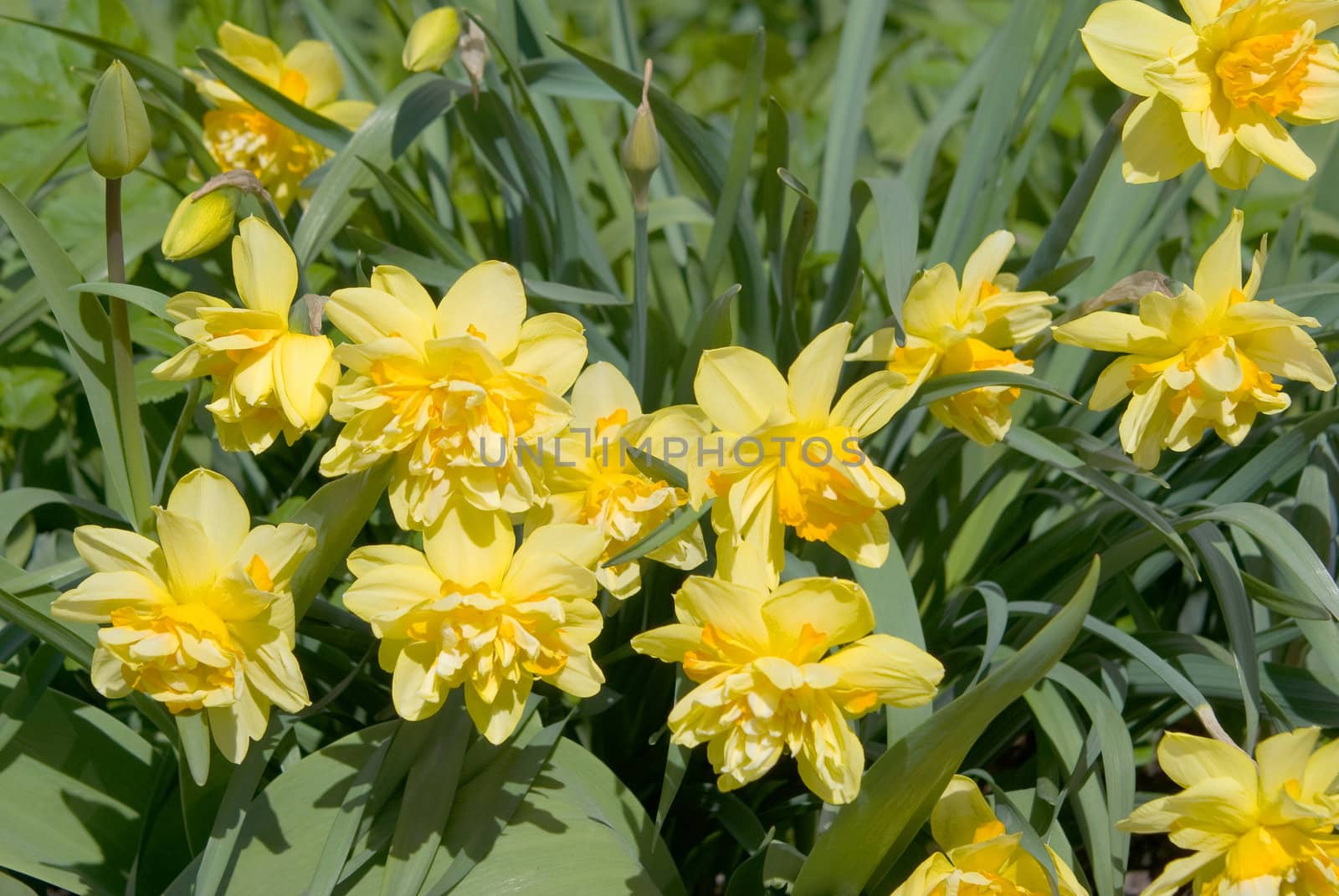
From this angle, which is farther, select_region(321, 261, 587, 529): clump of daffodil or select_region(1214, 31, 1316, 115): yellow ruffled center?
select_region(1214, 31, 1316, 115): yellow ruffled center

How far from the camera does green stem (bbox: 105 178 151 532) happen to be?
1.00 meters

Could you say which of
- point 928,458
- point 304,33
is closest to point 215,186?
point 928,458

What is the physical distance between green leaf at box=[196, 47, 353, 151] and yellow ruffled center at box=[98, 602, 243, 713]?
68cm

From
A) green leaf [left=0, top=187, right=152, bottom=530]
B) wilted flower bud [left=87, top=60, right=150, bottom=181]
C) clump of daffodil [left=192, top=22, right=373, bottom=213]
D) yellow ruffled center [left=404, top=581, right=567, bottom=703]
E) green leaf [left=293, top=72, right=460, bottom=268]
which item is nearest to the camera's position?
yellow ruffled center [left=404, top=581, right=567, bottom=703]

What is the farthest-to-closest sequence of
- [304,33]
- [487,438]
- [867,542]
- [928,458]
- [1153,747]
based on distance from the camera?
1. [304,33]
2. [1153,747]
3. [928,458]
4. [867,542]
5. [487,438]

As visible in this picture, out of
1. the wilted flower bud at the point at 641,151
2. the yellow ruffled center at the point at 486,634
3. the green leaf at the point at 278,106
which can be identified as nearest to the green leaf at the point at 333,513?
the yellow ruffled center at the point at 486,634

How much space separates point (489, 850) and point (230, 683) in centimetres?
31

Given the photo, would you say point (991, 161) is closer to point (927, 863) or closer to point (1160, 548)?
point (1160, 548)

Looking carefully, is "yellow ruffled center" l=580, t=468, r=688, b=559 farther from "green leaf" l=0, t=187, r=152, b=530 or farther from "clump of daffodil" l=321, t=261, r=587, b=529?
"green leaf" l=0, t=187, r=152, b=530

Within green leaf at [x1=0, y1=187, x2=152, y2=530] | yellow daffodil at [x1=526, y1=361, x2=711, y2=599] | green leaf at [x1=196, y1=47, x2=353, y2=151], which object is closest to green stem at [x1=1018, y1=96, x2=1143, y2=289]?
yellow daffodil at [x1=526, y1=361, x2=711, y2=599]

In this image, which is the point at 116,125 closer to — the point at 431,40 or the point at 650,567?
the point at 431,40

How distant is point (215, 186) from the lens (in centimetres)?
99

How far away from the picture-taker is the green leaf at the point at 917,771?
2.77 feet

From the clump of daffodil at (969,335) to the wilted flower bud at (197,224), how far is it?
587 millimetres
